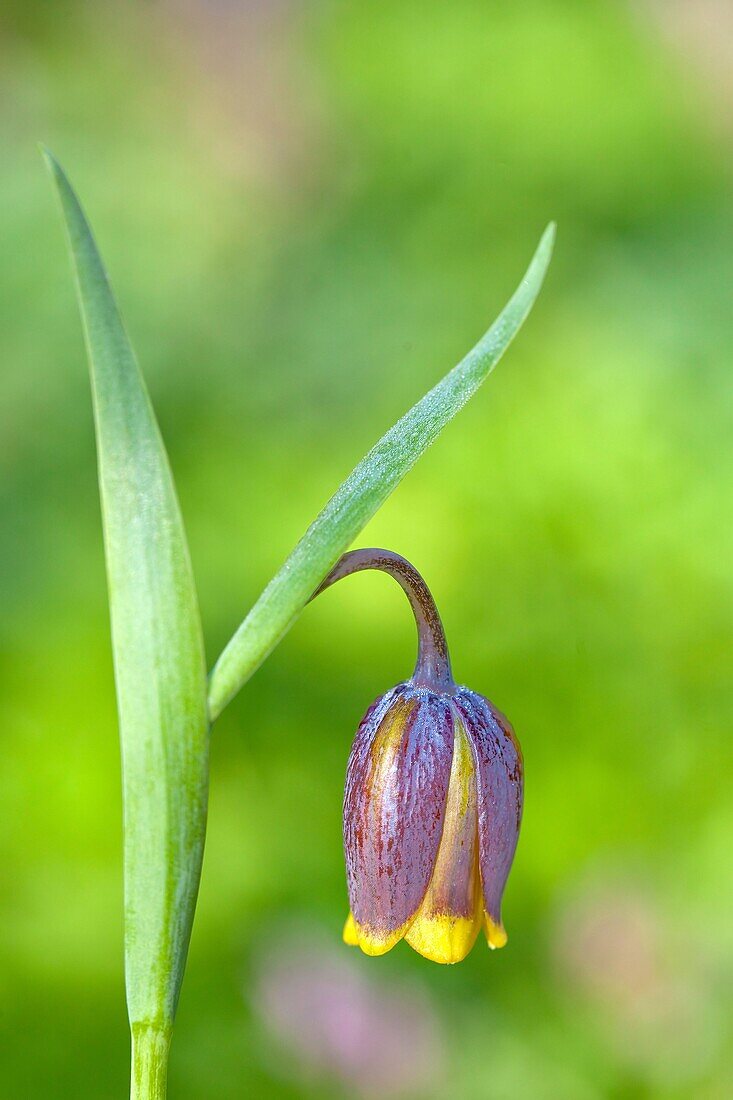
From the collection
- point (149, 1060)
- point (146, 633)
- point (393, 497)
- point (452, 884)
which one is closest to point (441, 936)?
point (452, 884)

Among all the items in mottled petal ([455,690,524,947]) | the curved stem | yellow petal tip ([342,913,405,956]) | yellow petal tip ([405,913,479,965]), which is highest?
the curved stem

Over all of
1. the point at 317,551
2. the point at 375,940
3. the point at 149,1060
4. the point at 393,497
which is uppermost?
the point at 393,497

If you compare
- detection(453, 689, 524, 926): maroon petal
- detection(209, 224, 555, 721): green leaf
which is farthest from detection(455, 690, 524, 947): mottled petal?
detection(209, 224, 555, 721): green leaf

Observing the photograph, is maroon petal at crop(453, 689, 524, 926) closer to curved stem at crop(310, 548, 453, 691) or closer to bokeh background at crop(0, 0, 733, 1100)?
curved stem at crop(310, 548, 453, 691)

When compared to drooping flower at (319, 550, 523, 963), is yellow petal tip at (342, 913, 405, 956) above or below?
below

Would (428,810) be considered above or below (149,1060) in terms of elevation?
above

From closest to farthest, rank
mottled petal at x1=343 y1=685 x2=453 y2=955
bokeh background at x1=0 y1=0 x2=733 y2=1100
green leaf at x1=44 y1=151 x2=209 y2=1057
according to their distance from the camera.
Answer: green leaf at x1=44 y1=151 x2=209 y2=1057, mottled petal at x1=343 y1=685 x2=453 y2=955, bokeh background at x1=0 y1=0 x2=733 y2=1100

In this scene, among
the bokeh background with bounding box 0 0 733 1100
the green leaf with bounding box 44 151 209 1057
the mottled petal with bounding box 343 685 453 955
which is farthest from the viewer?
the bokeh background with bounding box 0 0 733 1100

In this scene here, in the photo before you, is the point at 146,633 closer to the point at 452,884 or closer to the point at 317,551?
the point at 317,551
